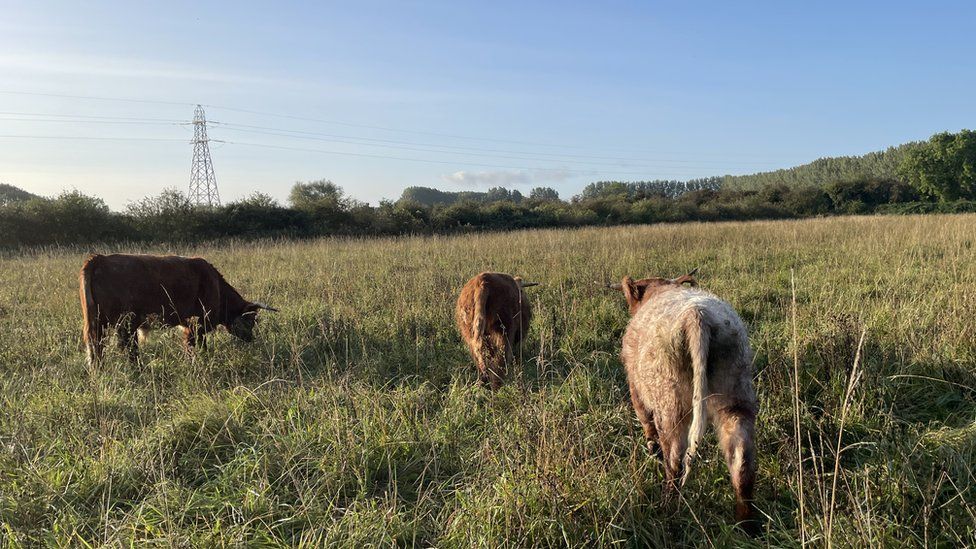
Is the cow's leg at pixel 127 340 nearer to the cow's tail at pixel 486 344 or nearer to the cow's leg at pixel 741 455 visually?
the cow's tail at pixel 486 344

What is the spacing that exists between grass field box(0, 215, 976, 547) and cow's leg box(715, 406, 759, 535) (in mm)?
136

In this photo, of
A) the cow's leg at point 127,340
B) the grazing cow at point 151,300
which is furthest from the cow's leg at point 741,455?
the cow's leg at point 127,340

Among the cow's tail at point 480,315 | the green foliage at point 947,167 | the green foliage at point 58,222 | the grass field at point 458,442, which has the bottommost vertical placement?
the grass field at point 458,442

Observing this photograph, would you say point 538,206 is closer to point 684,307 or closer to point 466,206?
point 466,206

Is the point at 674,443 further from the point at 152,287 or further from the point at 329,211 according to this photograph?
the point at 329,211

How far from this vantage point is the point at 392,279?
371 inches

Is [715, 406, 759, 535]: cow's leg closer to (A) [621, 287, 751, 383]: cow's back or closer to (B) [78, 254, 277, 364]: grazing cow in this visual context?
(A) [621, 287, 751, 383]: cow's back

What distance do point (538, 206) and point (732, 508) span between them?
33329 mm

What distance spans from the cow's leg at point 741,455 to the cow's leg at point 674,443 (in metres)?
0.20

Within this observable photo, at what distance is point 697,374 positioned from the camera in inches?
96.8

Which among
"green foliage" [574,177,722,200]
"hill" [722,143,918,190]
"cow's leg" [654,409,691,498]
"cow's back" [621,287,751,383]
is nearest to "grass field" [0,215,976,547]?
"cow's leg" [654,409,691,498]

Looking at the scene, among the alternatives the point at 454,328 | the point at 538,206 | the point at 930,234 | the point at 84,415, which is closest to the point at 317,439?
the point at 84,415

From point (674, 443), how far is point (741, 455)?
0.36 meters

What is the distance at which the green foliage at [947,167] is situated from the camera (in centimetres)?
5334
